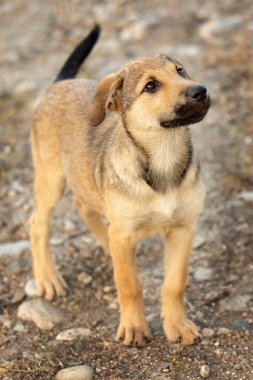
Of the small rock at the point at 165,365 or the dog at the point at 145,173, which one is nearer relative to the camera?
the dog at the point at 145,173

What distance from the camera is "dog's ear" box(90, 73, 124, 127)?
16.3 feet

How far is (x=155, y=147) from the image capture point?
16.5 ft

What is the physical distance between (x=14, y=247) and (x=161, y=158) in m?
2.34

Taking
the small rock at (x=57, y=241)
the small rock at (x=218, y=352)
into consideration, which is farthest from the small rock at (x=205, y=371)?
the small rock at (x=57, y=241)

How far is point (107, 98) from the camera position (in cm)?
493

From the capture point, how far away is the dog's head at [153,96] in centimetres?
446

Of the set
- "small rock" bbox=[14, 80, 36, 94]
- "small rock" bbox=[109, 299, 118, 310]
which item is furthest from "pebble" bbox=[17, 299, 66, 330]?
"small rock" bbox=[14, 80, 36, 94]

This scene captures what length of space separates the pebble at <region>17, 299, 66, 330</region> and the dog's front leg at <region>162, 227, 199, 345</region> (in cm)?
95

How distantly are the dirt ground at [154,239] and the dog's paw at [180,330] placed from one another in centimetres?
6

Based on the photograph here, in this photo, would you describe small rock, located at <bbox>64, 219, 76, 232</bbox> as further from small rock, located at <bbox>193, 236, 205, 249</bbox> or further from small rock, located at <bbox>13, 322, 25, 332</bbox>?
small rock, located at <bbox>13, 322, 25, 332</bbox>

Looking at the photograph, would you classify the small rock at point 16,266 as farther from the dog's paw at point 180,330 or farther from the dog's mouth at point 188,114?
the dog's mouth at point 188,114

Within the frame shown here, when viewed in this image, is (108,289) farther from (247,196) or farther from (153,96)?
(153,96)

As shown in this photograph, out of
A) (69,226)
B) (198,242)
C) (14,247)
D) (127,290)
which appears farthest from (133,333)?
(69,226)

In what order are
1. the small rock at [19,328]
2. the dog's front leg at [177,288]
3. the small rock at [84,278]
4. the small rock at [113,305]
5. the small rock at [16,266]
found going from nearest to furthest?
the dog's front leg at [177,288] → the small rock at [19,328] → the small rock at [113,305] → the small rock at [84,278] → the small rock at [16,266]
